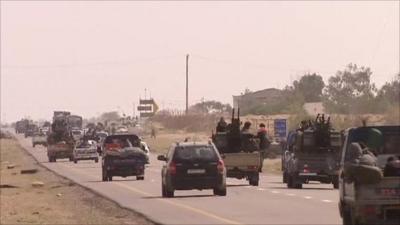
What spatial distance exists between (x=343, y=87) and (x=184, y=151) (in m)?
94.5

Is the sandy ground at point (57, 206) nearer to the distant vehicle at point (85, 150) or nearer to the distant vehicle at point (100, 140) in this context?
the distant vehicle at point (100, 140)

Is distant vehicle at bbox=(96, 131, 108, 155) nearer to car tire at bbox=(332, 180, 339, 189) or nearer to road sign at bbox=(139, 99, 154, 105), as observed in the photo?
car tire at bbox=(332, 180, 339, 189)

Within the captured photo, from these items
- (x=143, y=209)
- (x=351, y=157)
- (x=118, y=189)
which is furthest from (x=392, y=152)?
(x=118, y=189)

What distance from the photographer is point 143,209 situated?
30078 millimetres

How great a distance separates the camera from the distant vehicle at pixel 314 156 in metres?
38.8

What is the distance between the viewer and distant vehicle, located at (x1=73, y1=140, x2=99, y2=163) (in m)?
74.8

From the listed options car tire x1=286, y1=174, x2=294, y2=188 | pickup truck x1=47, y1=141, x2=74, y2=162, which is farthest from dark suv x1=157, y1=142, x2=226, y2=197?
pickup truck x1=47, y1=141, x2=74, y2=162

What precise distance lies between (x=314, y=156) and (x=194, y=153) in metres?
6.37

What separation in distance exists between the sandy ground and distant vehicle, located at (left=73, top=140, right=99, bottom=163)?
22.2 metres

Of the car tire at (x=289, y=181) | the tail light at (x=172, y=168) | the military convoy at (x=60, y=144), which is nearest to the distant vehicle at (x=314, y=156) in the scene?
the car tire at (x=289, y=181)

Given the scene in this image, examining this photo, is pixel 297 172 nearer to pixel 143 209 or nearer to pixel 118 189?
pixel 118 189

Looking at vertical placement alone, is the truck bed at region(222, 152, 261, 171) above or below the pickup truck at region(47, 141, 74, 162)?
below

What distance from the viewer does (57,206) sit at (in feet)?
118

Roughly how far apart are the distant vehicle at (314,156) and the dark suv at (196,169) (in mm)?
5232
